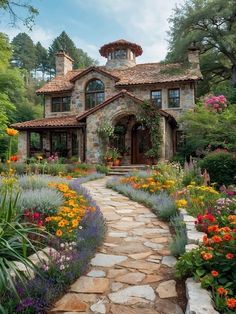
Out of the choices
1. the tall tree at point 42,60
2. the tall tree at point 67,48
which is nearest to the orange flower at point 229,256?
the tall tree at point 67,48

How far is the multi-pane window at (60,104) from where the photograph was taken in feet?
72.3

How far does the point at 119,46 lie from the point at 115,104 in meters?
6.54

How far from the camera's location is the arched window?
21250 millimetres

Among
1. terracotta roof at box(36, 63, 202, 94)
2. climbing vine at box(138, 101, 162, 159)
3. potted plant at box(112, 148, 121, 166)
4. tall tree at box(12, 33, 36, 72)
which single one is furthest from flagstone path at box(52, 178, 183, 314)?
tall tree at box(12, 33, 36, 72)

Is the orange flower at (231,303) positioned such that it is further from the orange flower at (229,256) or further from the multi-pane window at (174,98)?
the multi-pane window at (174,98)

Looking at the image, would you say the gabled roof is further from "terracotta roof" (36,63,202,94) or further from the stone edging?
the stone edging

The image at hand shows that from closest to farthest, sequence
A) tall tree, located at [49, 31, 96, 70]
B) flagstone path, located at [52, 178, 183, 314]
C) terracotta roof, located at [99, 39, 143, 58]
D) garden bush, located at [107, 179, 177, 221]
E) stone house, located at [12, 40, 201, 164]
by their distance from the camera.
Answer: flagstone path, located at [52, 178, 183, 314], garden bush, located at [107, 179, 177, 221], stone house, located at [12, 40, 201, 164], terracotta roof, located at [99, 39, 143, 58], tall tree, located at [49, 31, 96, 70]

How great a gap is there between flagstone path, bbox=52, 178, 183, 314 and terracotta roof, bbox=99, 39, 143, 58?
18676mm

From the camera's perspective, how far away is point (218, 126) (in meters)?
12.8

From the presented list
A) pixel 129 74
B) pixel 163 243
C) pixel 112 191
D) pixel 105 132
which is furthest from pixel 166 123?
pixel 163 243

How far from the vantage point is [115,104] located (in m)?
18.2

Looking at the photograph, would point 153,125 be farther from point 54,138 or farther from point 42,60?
point 42,60

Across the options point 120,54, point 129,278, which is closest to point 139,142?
point 120,54

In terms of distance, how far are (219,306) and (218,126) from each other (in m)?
10.8
